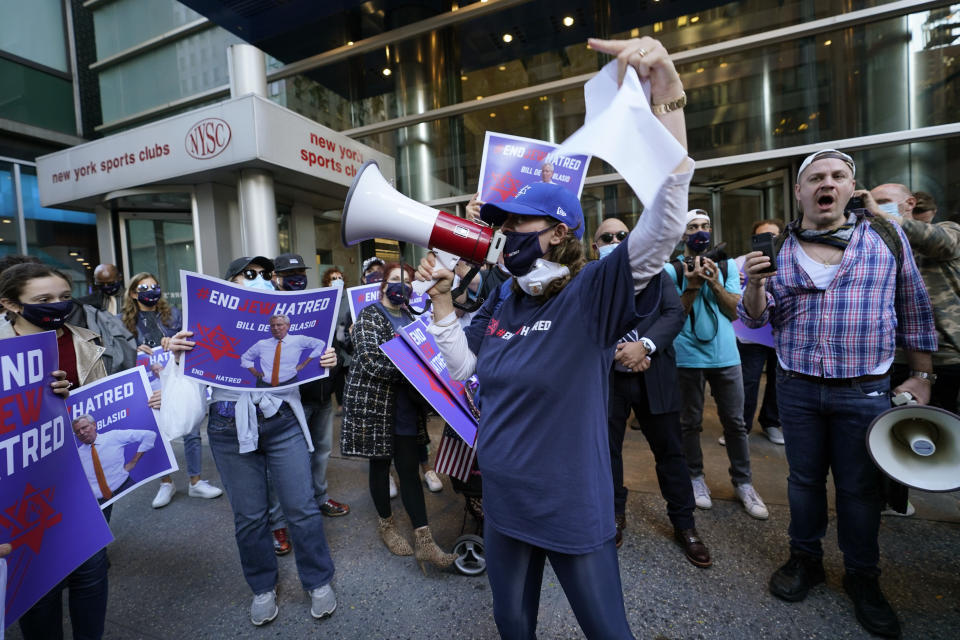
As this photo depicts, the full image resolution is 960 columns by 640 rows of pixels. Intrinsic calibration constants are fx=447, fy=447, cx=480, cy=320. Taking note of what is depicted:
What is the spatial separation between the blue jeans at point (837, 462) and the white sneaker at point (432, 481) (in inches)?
96.9

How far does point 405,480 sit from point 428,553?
0.44 meters

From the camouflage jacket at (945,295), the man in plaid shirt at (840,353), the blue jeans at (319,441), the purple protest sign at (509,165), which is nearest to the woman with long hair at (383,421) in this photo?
the blue jeans at (319,441)

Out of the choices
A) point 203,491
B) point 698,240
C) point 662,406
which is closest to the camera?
point 662,406

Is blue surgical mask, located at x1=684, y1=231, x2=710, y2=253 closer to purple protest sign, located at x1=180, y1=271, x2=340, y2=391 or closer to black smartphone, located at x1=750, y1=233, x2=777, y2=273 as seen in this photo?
black smartphone, located at x1=750, y1=233, x2=777, y2=273

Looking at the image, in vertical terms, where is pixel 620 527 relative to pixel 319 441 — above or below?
below

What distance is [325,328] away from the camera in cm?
256

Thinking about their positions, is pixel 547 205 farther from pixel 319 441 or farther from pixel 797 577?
pixel 319 441

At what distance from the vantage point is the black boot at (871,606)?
201cm

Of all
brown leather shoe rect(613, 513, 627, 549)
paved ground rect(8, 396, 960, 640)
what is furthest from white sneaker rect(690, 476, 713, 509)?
brown leather shoe rect(613, 513, 627, 549)

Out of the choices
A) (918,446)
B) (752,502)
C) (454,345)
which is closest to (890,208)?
(918,446)

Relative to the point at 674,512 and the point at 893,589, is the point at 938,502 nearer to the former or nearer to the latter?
the point at 893,589

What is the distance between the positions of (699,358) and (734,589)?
1448mm

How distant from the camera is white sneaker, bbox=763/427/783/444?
4.38 meters

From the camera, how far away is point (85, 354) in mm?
2318
